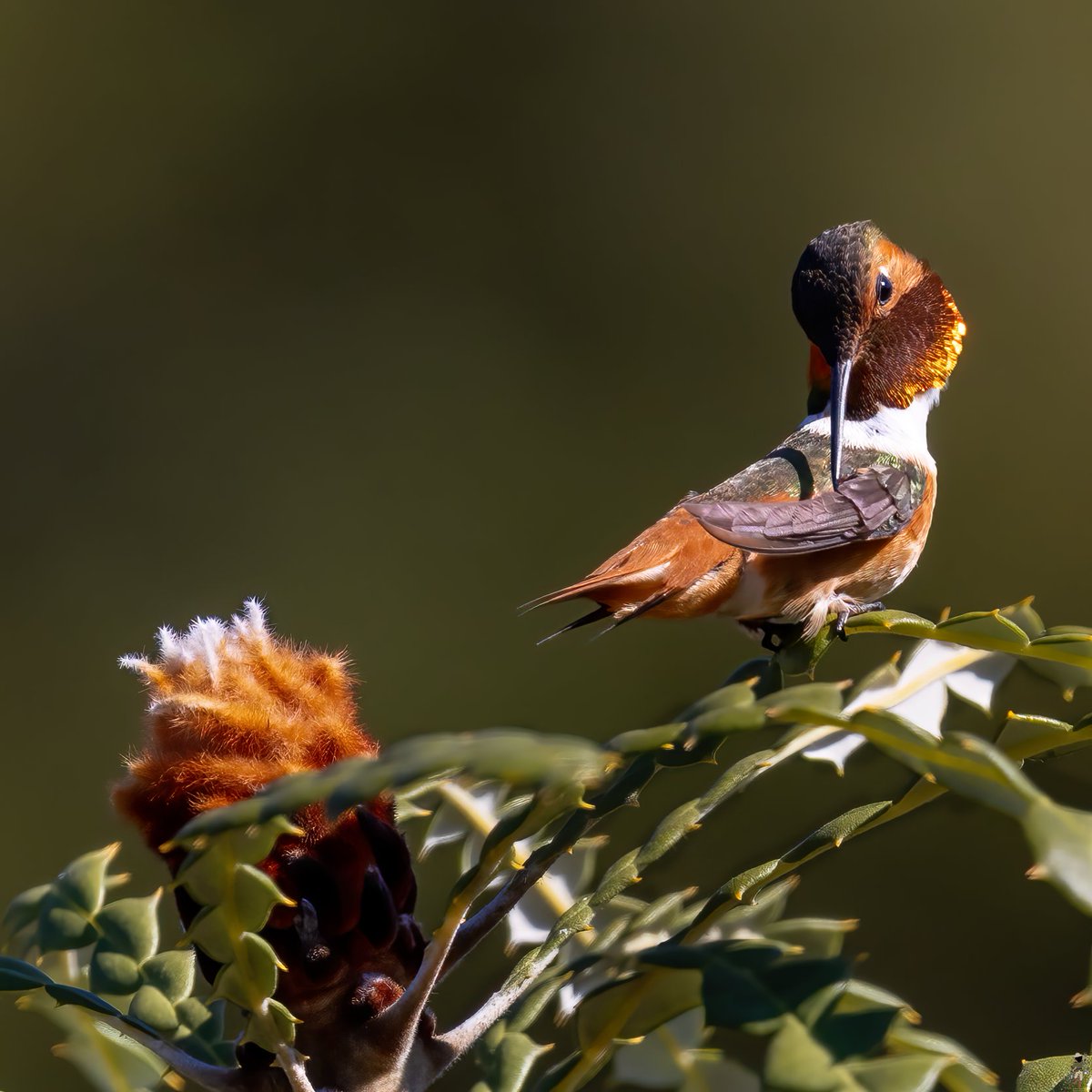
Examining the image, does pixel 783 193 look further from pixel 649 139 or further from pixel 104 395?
pixel 104 395

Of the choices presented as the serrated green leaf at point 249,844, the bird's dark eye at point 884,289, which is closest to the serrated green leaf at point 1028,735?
the serrated green leaf at point 249,844

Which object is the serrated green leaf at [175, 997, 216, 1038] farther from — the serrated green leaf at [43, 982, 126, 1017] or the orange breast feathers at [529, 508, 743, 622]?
the orange breast feathers at [529, 508, 743, 622]

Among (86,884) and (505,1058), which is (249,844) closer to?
(505,1058)

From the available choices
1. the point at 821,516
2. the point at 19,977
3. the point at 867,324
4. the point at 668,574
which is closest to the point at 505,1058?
the point at 19,977

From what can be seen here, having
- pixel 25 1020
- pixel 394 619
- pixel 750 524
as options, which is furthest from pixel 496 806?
pixel 394 619

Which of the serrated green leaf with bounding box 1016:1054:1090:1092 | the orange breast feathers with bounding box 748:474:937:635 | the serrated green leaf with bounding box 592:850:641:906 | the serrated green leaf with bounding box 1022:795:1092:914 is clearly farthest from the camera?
the orange breast feathers with bounding box 748:474:937:635

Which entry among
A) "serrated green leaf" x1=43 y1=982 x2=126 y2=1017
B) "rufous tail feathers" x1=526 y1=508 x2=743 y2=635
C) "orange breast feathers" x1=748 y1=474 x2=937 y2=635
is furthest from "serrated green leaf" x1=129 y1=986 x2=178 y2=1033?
"orange breast feathers" x1=748 y1=474 x2=937 y2=635

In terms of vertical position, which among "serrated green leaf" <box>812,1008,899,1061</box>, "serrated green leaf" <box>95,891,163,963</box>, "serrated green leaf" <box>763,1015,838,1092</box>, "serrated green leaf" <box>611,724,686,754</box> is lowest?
"serrated green leaf" <box>812,1008,899,1061</box>
